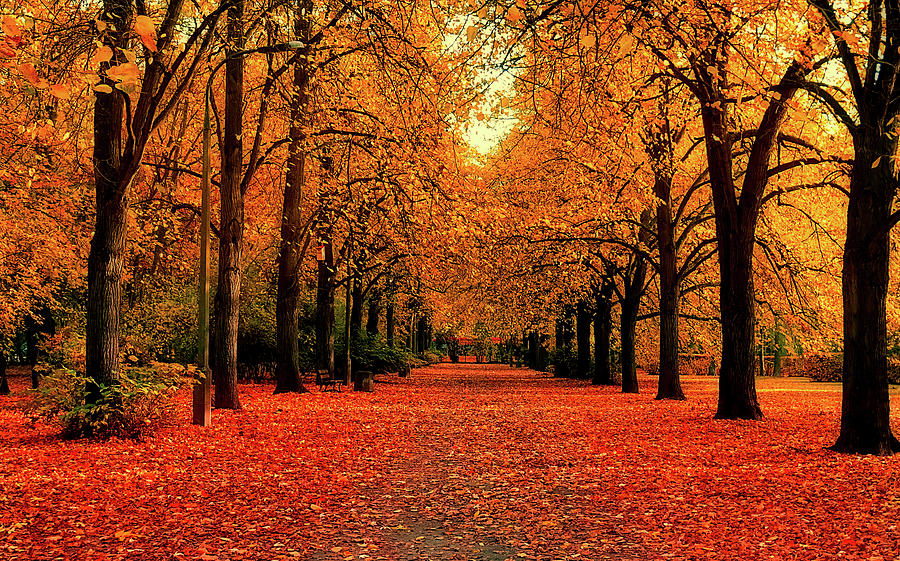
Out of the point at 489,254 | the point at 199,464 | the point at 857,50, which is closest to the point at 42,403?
the point at 199,464

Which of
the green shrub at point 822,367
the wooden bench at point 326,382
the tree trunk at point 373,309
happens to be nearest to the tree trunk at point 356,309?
the tree trunk at point 373,309

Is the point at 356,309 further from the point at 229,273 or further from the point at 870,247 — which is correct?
the point at 870,247

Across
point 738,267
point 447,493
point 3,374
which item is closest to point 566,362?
point 3,374

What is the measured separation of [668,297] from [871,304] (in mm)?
11858

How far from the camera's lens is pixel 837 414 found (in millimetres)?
18844

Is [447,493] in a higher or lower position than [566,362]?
lower

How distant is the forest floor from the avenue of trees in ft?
6.68

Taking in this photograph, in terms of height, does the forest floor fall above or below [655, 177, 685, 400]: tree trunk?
below

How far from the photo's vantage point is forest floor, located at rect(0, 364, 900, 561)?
6.53 metres

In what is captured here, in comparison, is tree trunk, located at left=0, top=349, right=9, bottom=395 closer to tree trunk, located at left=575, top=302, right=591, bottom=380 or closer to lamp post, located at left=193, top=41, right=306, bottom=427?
lamp post, located at left=193, top=41, right=306, bottom=427

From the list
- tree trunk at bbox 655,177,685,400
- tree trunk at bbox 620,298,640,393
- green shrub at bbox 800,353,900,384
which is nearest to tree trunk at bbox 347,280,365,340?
tree trunk at bbox 620,298,640,393

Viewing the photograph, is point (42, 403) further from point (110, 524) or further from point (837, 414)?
point (837, 414)

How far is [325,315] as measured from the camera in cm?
2836

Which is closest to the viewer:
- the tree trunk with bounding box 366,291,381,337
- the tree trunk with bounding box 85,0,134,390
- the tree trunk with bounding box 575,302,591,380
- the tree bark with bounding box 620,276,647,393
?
the tree trunk with bounding box 85,0,134,390
